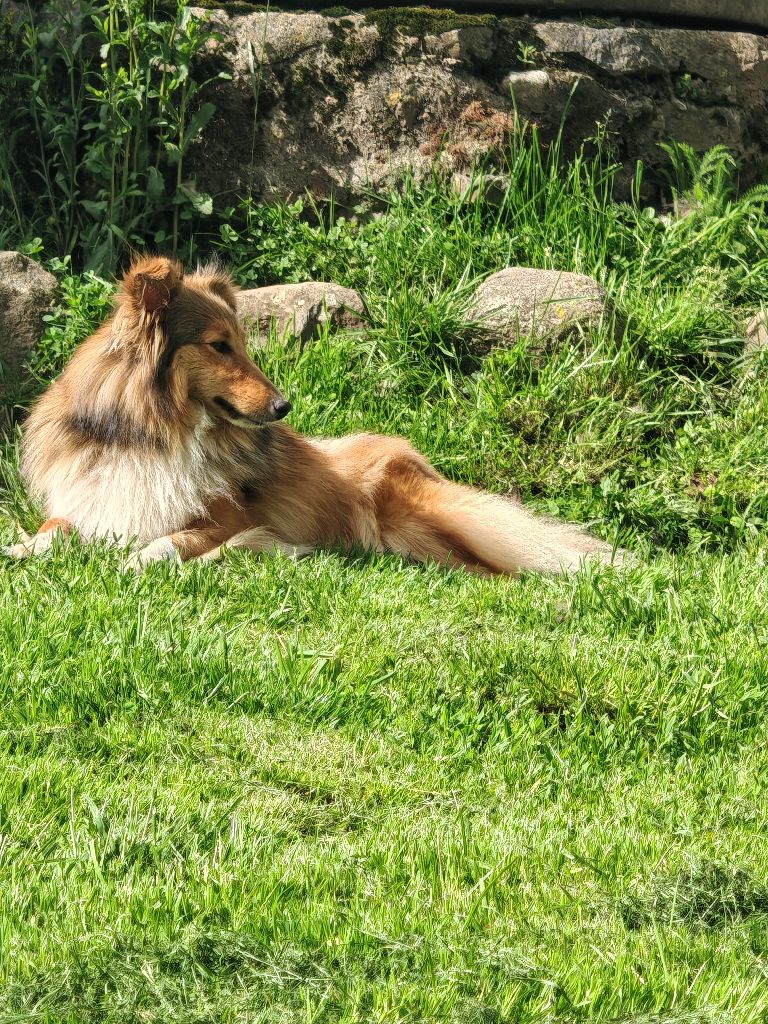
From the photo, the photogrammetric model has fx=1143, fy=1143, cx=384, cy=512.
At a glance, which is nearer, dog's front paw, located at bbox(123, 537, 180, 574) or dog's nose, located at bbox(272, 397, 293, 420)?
dog's front paw, located at bbox(123, 537, 180, 574)

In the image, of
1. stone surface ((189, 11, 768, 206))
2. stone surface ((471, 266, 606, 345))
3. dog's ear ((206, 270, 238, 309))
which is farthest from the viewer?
stone surface ((189, 11, 768, 206))

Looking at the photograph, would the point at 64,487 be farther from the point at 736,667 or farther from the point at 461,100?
the point at 461,100

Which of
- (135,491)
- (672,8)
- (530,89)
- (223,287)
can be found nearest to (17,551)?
(135,491)

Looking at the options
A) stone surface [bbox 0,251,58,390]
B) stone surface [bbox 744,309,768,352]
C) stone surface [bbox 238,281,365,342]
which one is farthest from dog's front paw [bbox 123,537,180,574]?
stone surface [bbox 744,309,768,352]

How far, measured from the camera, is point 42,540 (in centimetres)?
436

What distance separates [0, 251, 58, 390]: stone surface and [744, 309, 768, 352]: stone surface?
386 cm

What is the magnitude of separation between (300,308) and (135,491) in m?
2.19

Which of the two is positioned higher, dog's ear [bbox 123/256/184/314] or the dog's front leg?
dog's ear [bbox 123/256/184/314]

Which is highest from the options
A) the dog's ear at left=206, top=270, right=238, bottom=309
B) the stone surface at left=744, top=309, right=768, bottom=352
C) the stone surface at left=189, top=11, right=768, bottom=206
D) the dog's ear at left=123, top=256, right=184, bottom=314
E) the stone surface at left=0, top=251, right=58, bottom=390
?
the stone surface at left=189, top=11, right=768, bottom=206

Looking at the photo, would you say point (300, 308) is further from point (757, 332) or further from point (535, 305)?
point (757, 332)

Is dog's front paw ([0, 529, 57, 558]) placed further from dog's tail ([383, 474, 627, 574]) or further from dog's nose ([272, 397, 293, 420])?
dog's tail ([383, 474, 627, 574])

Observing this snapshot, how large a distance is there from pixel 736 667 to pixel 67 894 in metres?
2.13

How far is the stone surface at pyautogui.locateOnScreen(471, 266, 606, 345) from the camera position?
20.3 ft

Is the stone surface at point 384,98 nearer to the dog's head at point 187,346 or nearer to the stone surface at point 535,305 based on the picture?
the stone surface at point 535,305
